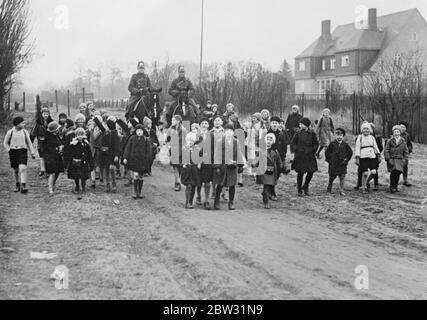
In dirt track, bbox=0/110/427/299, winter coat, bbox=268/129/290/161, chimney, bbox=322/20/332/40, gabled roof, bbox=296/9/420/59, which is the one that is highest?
chimney, bbox=322/20/332/40

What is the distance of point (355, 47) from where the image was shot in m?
61.6

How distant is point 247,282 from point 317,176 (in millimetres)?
10426

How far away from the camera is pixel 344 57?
212 feet

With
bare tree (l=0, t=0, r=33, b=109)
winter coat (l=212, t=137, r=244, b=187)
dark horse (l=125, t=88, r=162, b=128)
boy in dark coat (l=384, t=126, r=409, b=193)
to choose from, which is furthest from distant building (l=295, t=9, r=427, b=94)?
winter coat (l=212, t=137, r=244, b=187)

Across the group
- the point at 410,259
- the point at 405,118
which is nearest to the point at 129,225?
the point at 410,259

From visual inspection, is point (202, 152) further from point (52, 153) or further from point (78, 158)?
point (52, 153)

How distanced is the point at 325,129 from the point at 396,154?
18.0ft

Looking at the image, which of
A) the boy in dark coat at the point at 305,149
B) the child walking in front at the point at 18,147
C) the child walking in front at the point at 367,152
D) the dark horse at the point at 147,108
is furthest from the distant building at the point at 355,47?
the child walking in front at the point at 18,147

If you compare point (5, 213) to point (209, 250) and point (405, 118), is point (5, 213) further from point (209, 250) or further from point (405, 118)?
point (405, 118)

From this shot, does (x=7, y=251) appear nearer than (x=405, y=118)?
Yes

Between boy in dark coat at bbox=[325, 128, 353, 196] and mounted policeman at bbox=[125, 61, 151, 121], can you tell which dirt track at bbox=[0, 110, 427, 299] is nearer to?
boy in dark coat at bbox=[325, 128, 353, 196]

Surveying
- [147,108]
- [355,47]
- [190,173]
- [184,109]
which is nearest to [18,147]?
[190,173]

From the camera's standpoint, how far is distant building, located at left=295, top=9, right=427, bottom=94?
5841 cm

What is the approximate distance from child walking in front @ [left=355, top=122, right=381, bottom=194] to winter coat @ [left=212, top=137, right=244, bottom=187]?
156 inches
